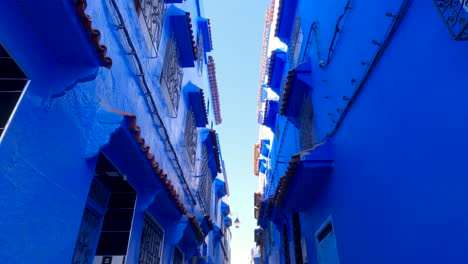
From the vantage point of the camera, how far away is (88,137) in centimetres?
377

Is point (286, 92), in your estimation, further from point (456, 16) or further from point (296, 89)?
point (456, 16)

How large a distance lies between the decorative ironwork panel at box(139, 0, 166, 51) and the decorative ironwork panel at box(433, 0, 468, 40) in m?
4.78

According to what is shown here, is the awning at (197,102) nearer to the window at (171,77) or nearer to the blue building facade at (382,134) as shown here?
the window at (171,77)

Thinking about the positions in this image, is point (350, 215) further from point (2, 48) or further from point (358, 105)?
point (2, 48)

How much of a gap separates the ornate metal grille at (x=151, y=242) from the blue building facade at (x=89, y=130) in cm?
2

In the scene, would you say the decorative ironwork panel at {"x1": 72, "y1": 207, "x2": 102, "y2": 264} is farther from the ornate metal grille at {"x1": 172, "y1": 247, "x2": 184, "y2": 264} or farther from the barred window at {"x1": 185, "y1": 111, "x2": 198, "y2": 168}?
the barred window at {"x1": 185, "y1": 111, "x2": 198, "y2": 168}

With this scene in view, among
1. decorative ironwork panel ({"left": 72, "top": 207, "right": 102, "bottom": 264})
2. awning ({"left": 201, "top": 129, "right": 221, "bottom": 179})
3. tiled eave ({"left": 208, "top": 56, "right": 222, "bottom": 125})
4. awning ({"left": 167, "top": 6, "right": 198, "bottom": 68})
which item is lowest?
decorative ironwork panel ({"left": 72, "top": 207, "right": 102, "bottom": 264})

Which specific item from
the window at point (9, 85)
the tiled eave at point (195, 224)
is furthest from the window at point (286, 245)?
the window at point (9, 85)

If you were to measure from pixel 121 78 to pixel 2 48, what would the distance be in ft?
7.81

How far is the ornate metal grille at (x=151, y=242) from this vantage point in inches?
223

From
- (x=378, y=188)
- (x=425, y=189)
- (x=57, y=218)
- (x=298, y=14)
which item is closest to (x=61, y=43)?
(x=57, y=218)

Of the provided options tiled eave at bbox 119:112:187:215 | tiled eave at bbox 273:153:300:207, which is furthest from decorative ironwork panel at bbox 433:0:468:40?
tiled eave at bbox 273:153:300:207

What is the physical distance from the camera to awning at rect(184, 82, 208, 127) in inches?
396

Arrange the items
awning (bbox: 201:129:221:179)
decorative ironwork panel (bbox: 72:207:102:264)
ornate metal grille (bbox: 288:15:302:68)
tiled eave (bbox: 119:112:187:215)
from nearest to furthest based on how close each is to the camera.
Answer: tiled eave (bbox: 119:112:187:215) < decorative ironwork panel (bbox: 72:207:102:264) < ornate metal grille (bbox: 288:15:302:68) < awning (bbox: 201:129:221:179)
